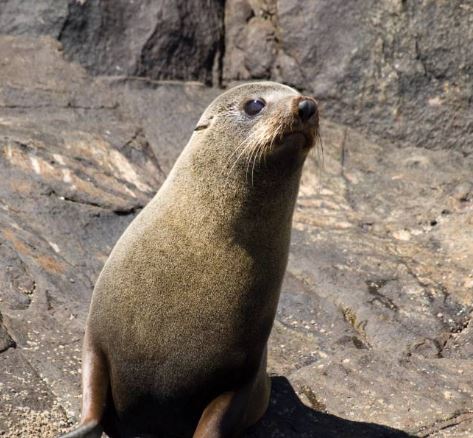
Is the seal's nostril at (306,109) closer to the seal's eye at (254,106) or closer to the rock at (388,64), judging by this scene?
the seal's eye at (254,106)

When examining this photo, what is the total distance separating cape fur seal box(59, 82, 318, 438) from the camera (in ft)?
14.9

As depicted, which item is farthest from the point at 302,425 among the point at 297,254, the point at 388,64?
the point at 388,64

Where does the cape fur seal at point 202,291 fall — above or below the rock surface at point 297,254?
above

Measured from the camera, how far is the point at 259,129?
4645 millimetres

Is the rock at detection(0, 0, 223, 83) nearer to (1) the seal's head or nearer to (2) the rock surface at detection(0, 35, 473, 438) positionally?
(2) the rock surface at detection(0, 35, 473, 438)

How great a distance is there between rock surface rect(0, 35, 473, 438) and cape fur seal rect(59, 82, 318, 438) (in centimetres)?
40

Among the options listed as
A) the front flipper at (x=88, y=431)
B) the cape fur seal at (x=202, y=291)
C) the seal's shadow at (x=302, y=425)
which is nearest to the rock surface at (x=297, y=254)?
the seal's shadow at (x=302, y=425)

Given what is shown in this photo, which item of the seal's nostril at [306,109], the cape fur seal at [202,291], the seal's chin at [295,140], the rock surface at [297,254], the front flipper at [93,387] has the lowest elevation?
the rock surface at [297,254]

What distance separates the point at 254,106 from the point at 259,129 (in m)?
0.21

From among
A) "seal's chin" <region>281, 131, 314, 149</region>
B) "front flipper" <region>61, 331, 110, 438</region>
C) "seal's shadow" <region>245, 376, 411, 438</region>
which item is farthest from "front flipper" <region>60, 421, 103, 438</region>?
"seal's chin" <region>281, 131, 314, 149</region>

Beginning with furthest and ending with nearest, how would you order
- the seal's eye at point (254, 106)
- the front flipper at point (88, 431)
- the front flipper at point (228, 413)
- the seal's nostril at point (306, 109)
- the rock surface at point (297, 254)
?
the rock surface at point (297, 254) < the seal's eye at point (254, 106) < the seal's nostril at point (306, 109) < the front flipper at point (228, 413) < the front flipper at point (88, 431)

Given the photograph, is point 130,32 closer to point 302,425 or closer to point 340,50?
point 340,50

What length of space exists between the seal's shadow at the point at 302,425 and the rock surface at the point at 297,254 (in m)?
0.01

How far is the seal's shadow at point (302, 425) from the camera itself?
5.06 metres
